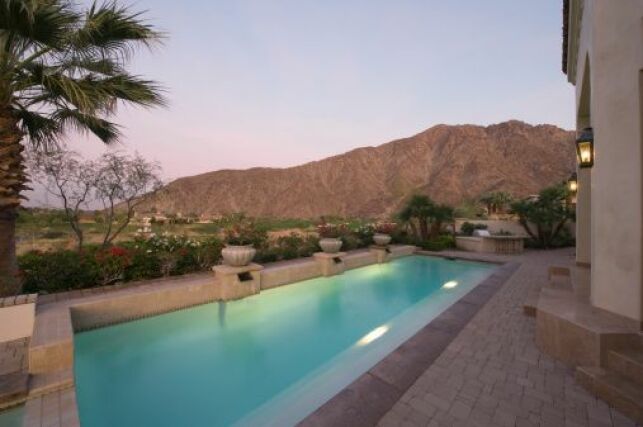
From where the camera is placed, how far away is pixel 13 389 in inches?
103

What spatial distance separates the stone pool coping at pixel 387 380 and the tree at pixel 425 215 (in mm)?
8642

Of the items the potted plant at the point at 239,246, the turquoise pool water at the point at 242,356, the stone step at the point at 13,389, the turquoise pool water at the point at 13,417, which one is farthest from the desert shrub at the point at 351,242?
the turquoise pool water at the point at 13,417

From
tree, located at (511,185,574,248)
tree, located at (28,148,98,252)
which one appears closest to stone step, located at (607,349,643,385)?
tree, located at (28,148,98,252)

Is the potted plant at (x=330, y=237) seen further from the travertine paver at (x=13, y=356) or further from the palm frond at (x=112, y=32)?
the travertine paver at (x=13, y=356)

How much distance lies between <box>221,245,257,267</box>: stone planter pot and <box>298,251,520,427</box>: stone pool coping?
3919 mm

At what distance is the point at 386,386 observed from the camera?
8.75 ft

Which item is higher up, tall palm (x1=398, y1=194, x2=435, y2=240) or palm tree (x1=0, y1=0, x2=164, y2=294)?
palm tree (x1=0, y1=0, x2=164, y2=294)

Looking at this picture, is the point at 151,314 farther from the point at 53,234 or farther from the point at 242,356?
the point at 53,234

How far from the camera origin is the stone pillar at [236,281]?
6.25 metres

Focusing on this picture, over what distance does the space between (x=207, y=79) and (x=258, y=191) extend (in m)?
32.8

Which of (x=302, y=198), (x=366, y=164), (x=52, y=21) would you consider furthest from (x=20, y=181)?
→ (x=366, y=164)

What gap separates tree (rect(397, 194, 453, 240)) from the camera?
13031 mm

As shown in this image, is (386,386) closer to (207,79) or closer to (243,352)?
(243,352)

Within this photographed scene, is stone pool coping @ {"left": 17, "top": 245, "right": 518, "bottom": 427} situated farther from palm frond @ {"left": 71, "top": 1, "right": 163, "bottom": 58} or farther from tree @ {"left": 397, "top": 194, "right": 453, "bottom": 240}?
tree @ {"left": 397, "top": 194, "right": 453, "bottom": 240}
